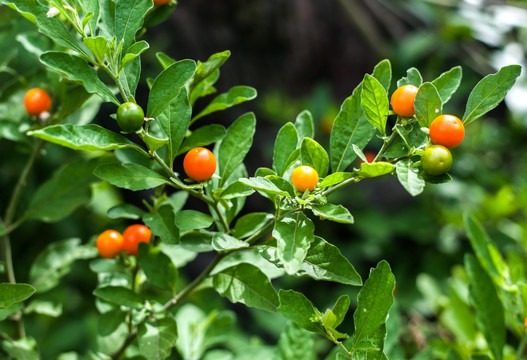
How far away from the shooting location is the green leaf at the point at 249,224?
103 centimetres

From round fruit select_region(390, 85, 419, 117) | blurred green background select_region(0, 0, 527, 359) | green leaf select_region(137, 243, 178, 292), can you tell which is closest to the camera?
round fruit select_region(390, 85, 419, 117)

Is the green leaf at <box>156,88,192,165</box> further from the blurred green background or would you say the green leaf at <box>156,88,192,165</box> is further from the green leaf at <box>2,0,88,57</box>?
the blurred green background

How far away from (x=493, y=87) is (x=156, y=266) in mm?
772

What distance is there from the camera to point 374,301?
0.96 metres

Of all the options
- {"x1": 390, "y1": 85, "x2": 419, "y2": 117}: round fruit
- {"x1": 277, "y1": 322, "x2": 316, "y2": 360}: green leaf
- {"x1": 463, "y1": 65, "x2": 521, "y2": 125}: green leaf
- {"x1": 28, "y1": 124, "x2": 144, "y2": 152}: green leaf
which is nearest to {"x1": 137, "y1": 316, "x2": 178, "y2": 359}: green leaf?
{"x1": 277, "y1": 322, "x2": 316, "y2": 360}: green leaf

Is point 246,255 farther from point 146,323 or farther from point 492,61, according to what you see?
point 492,61

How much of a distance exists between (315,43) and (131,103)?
4.39m

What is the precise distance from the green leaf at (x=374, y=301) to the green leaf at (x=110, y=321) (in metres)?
0.55

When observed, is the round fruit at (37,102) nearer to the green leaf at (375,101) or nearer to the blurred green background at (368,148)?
the blurred green background at (368,148)

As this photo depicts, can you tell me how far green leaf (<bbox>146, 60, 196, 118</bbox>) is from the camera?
89cm

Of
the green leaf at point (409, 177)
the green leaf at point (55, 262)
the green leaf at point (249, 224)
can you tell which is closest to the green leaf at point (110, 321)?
the green leaf at point (55, 262)

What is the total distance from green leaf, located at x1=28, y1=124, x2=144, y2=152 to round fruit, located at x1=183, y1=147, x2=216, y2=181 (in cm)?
11

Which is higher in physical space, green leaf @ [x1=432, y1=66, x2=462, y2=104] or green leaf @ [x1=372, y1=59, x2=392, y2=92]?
green leaf @ [x1=372, y1=59, x2=392, y2=92]

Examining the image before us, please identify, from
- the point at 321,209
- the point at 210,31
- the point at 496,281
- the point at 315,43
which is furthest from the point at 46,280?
the point at 315,43
